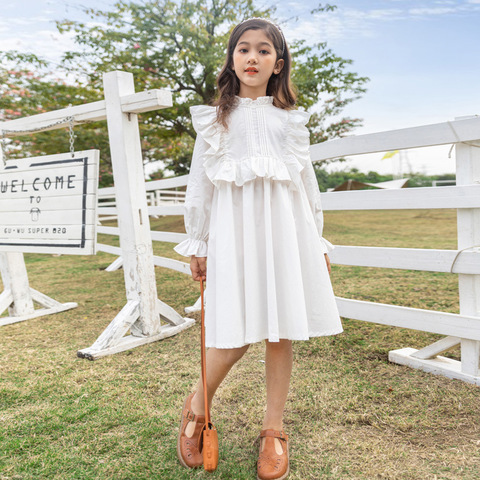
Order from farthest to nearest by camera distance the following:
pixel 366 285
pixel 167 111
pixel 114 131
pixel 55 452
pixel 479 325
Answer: pixel 167 111
pixel 366 285
pixel 114 131
pixel 479 325
pixel 55 452

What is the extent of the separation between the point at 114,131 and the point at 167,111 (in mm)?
7907

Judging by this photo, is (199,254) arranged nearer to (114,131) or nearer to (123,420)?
(123,420)

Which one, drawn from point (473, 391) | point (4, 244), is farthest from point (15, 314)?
point (473, 391)

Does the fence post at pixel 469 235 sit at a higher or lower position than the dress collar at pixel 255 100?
lower

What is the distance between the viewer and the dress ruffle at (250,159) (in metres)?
1.58

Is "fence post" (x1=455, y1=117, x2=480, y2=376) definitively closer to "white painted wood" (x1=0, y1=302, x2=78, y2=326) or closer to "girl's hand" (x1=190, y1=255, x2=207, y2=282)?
"girl's hand" (x1=190, y1=255, x2=207, y2=282)

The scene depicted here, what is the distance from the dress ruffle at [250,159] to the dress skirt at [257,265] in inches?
1.4

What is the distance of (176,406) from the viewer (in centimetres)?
219

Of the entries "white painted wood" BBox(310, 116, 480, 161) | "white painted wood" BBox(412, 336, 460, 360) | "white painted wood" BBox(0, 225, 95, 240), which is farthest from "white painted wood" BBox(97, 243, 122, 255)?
"white painted wood" BBox(412, 336, 460, 360)

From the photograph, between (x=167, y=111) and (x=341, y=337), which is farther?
(x=167, y=111)

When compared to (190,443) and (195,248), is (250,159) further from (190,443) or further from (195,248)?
(190,443)

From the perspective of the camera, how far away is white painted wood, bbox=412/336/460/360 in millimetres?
2389

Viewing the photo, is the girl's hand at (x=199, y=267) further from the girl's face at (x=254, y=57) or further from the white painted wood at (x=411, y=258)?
the white painted wood at (x=411, y=258)

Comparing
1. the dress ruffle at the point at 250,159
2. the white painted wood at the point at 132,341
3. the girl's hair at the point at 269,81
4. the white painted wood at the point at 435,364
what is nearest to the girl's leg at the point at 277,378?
the dress ruffle at the point at 250,159
